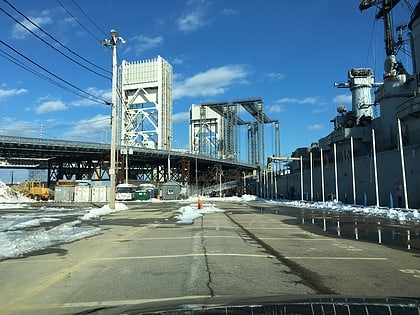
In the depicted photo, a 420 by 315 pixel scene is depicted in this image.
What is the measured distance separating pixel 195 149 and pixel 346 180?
299ft

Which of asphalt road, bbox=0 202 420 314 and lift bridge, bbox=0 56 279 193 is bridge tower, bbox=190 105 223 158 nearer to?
lift bridge, bbox=0 56 279 193

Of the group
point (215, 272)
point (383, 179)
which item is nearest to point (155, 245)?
point (215, 272)


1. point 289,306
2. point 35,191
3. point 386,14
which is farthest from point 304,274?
point 35,191

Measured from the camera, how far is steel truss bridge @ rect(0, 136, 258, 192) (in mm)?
87312

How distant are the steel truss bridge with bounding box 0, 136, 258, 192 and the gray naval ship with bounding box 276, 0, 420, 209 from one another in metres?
33.5

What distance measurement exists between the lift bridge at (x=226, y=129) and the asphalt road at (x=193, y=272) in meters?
112

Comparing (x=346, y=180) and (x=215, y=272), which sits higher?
(x=346, y=180)

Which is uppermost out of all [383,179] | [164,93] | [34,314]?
[164,93]

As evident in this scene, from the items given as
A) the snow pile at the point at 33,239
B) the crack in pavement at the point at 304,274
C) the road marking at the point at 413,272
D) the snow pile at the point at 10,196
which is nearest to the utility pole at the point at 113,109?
the snow pile at the point at 33,239

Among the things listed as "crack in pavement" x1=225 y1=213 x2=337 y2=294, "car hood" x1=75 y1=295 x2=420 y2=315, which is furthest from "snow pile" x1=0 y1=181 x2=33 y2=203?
"car hood" x1=75 y1=295 x2=420 y2=315

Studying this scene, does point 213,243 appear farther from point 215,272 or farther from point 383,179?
point 383,179

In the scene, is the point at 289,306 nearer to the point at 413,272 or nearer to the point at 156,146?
the point at 413,272

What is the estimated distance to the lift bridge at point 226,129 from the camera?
421 ft

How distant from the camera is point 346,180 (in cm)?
4700
